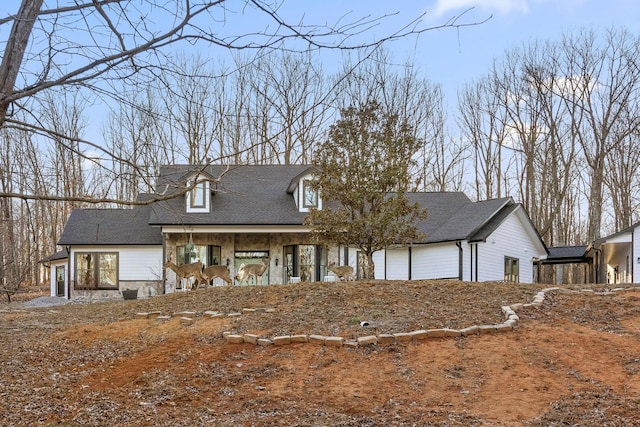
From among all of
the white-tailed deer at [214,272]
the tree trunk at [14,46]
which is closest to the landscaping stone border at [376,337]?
the tree trunk at [14,46]

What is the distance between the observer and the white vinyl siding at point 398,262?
24156mm

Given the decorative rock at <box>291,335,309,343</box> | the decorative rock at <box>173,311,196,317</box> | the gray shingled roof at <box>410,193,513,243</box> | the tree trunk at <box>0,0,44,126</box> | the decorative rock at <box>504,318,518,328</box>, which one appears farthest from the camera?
the gray shingled roof at <box>410,193,513,243</box>

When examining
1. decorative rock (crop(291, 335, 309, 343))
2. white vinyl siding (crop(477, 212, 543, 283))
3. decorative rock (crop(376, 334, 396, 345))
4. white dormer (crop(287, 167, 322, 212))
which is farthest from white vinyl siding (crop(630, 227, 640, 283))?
decorative rock (crop(291, 335, 309, 343))

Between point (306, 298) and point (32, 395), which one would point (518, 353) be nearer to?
point (306, 298)

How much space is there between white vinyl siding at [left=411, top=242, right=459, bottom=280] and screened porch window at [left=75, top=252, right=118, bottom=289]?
1106 cm

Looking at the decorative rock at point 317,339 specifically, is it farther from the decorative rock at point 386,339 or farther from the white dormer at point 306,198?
the white dormer at point 306,198

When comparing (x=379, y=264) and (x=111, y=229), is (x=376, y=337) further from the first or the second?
(x=111, y=229)

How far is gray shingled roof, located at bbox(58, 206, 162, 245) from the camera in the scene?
982 inches

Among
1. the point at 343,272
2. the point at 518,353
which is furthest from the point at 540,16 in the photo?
the point at 343,272

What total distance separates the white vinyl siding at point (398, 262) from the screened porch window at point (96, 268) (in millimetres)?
10108

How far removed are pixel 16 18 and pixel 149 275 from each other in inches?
875

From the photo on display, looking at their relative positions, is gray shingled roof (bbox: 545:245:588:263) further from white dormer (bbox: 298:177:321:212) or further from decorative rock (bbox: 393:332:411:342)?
decorative rock (bbox: 393:332:411:342)

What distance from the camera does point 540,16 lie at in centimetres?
746

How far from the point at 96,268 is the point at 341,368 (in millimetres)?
18918
